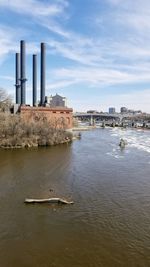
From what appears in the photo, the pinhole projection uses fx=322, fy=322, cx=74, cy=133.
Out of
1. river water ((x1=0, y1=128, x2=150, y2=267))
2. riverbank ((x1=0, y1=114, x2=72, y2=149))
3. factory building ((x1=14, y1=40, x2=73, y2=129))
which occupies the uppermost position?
factory building ((x1=14, y1=40, x2=73, y2=129))

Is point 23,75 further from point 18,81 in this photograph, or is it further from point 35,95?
point 35,95

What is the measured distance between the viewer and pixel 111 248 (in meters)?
13.9

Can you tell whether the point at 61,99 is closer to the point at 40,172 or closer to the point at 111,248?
the point at 40,172

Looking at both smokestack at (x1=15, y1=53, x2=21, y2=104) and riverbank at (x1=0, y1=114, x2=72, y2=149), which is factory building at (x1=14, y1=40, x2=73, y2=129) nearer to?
smokestack at (x1=15, y1=53, x2=21, y2=104)

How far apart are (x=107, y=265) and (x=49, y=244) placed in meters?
2.91

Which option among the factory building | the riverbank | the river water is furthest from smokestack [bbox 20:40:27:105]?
the river water

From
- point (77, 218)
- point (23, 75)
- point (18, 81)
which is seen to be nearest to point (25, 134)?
point (23, 75)

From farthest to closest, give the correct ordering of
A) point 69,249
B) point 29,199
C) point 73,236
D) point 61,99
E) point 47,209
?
point 61,99, point 29,199, point 47,209, point 73,236, point 69,249

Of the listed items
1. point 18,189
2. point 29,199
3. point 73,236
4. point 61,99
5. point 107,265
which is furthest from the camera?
point 61,99

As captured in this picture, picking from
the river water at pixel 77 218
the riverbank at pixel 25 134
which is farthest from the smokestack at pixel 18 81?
the river water at pixel 77 218

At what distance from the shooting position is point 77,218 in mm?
17203

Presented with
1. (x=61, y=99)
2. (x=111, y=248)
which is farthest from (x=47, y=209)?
(x=61, y=99)

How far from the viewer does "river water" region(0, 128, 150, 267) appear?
13172 mm

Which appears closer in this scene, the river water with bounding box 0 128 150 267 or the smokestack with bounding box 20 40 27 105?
the river water with bounding box 0 128 150 267
